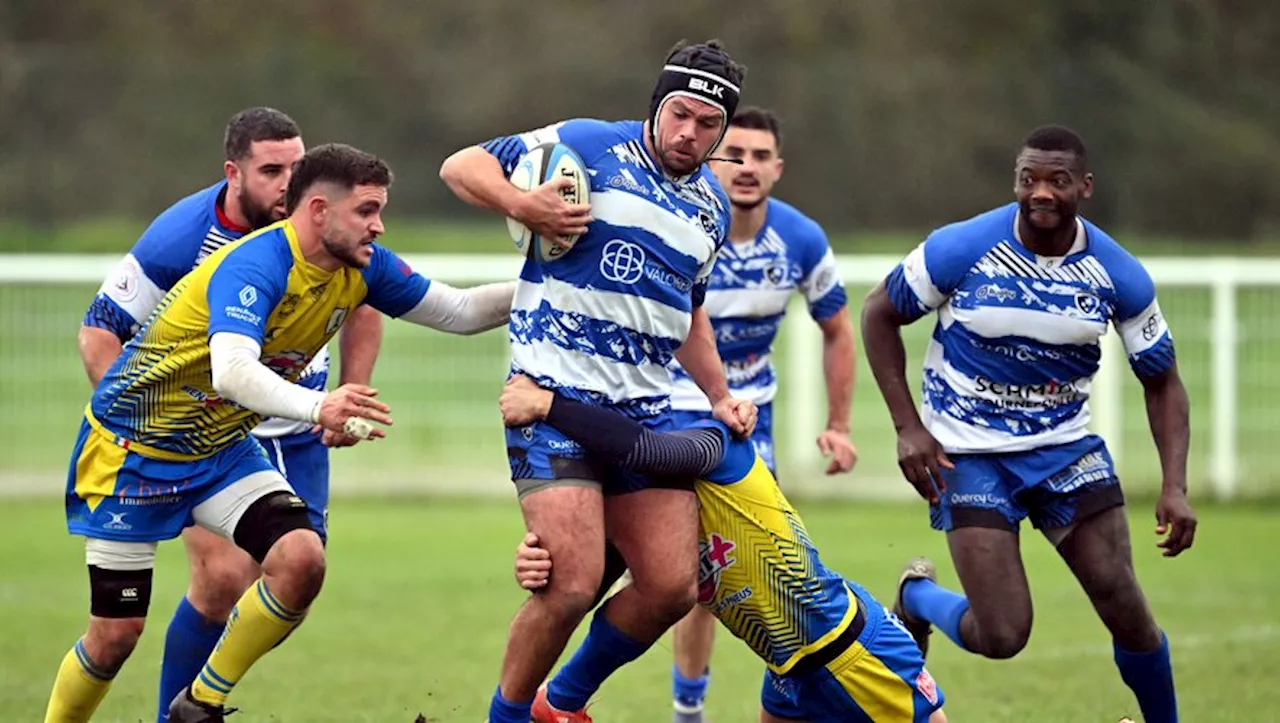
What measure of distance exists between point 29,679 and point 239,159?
3.06m

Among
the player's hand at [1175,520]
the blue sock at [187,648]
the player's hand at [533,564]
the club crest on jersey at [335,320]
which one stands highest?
the club crest on jersey at [335,320]

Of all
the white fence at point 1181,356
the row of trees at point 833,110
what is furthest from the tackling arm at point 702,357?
the row of trees at point 833,110

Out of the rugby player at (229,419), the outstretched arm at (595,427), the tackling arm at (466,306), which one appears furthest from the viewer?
the tackling arm at (466,306)

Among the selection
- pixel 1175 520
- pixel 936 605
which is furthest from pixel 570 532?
pixel 1175 520

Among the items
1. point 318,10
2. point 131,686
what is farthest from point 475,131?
point 131,686

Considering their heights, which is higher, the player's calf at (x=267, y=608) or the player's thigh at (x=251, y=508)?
the player's thigh at (x=251, y=508)

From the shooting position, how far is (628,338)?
20.1 feet

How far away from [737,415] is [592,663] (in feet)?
3.06

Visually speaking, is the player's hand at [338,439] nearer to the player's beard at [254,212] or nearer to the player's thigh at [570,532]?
the player's thigh at [570,532]

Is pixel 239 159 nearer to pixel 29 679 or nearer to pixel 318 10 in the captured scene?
pixel 29 679

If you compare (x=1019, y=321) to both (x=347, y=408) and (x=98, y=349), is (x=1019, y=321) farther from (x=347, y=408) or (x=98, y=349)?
(x=98, y=349)

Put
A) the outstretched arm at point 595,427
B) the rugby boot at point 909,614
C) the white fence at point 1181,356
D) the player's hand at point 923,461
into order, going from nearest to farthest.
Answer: the outstretched arm at point 595,427 < the player's hand at point 923,461 < the rugby boot at point 909,614 < the white fence at point 1181,356

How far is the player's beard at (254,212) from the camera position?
22.9 ft

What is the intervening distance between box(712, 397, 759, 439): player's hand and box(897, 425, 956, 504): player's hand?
0.90 metres
